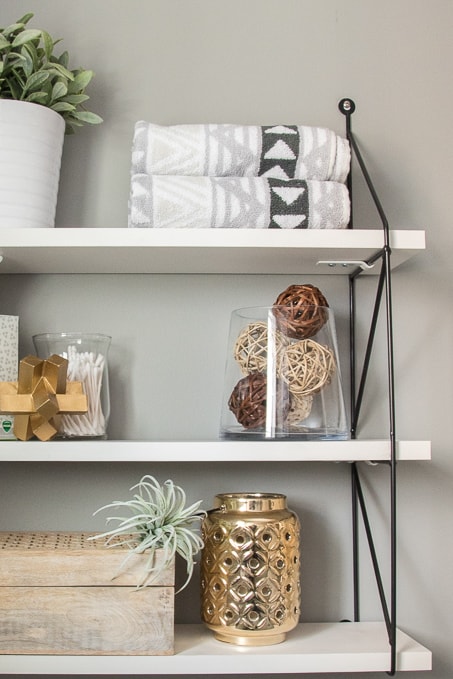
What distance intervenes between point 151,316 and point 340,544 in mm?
446

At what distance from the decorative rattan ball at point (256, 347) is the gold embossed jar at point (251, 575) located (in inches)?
6.9

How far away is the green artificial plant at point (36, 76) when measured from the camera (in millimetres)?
1089

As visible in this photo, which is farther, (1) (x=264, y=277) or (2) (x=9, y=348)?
(1) (x=264, y=277)

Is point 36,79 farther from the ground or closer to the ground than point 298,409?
farther from the ground

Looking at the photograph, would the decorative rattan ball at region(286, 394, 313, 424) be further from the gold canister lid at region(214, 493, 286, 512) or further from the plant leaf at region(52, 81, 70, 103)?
the plant leaf at region(52, 81, 70, 103)

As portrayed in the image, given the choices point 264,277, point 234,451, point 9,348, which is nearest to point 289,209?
point 264,277

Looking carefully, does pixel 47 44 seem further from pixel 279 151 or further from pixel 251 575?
pixel 251 575

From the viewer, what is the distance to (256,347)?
3.44 ft

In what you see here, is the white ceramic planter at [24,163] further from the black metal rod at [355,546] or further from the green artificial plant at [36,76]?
the black metal rod at [355,546]

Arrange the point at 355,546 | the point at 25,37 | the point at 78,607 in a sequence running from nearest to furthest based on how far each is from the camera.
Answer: the point at 78,607 < the point at 25,37 < the point at 355,546

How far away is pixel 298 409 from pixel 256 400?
57mm

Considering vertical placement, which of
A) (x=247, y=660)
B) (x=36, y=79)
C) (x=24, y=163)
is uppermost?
(x=36, y=79)

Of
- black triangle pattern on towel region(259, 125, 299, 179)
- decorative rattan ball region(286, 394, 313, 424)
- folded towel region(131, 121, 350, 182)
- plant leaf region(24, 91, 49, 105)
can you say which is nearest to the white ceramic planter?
plant leaf region(24, 91, 49, 105)

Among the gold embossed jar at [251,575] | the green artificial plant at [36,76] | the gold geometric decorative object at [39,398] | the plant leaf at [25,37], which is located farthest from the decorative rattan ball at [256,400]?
the plant leaf at [25,37]
